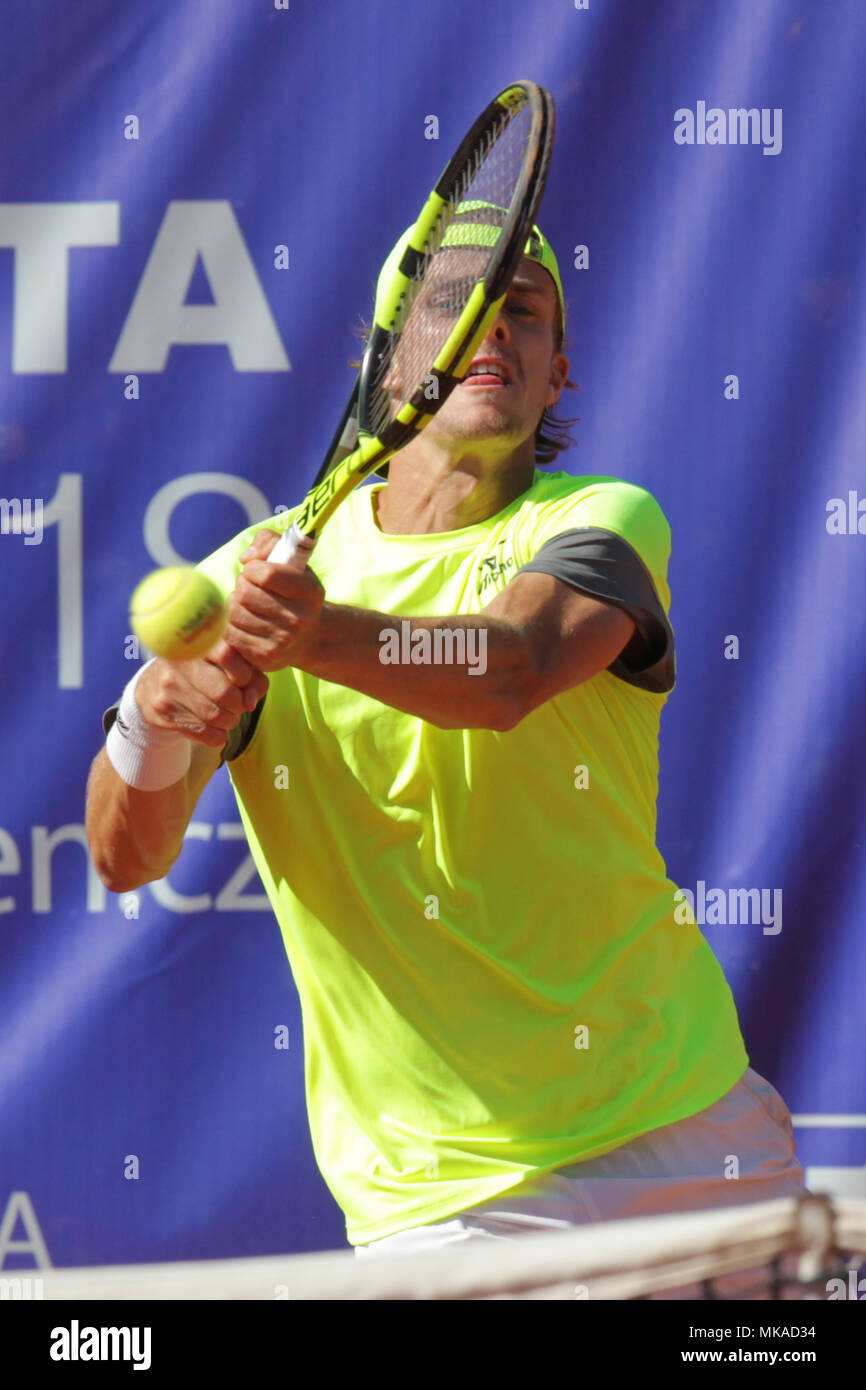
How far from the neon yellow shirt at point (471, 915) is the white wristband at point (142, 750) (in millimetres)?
175

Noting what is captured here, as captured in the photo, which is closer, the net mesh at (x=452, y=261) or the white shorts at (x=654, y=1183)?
the white shorts at (x=654, y=1183)

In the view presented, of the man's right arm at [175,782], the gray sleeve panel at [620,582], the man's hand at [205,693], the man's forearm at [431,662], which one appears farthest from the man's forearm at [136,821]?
the gray sleeve panel at [620,582]

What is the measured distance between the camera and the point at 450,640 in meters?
1.86

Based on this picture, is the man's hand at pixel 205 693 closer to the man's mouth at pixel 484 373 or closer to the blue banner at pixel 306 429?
the man's mouth at pixel 484 373

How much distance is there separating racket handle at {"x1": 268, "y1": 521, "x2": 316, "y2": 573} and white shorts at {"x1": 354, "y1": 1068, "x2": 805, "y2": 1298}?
0.85 meters

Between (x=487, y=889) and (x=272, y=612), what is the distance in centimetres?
58

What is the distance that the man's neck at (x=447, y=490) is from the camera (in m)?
2.27

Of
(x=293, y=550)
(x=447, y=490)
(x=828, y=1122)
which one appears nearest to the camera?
(x=293, y=550)

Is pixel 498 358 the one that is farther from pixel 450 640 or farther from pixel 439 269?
pixel 450 640

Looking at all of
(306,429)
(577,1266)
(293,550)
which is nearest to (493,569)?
(293,550)

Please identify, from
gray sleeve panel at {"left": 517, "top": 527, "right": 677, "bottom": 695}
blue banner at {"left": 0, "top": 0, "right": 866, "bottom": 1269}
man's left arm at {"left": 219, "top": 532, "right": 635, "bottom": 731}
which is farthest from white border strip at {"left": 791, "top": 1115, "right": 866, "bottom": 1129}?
man's left arm at {"left": 219, "top": 532, "right": 635, "bottom": 731}

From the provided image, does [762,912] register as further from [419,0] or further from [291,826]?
[419,0]

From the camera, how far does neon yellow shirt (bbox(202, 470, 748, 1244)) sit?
2.12 metres
